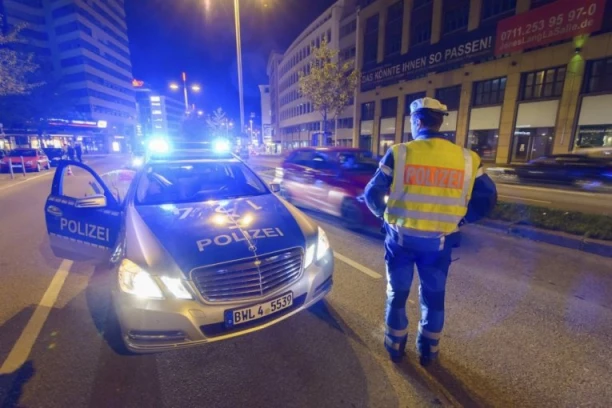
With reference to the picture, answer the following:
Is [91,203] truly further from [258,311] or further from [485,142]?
[485,142]

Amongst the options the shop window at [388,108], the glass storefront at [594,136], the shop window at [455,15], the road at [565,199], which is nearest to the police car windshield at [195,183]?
the road at [565,199]

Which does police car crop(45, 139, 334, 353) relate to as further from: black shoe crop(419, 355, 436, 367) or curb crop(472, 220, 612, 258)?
curb crop(472, 220, 612, 258)

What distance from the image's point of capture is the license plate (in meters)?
2.26

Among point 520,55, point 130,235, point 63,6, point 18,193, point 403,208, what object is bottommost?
point 18,193

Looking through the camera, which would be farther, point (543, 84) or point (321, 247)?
point (543, 84)

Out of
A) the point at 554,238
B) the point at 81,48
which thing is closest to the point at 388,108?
the point at 554,238

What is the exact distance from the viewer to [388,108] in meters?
32.2

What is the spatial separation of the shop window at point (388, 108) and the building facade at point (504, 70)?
0.49 ft

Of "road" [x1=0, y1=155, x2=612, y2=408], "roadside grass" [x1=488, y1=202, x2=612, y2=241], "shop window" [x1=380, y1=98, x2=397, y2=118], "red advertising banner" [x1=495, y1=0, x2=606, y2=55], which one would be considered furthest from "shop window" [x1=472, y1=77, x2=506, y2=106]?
"road" [x1=0, y1=155, x2=612, y2=408]

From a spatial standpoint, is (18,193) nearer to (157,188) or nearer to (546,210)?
(157,188)

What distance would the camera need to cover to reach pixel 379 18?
32.2 metres

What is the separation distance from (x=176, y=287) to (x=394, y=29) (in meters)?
35.5

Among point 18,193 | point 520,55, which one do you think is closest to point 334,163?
point 18,193

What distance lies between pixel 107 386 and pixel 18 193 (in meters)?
13.4
